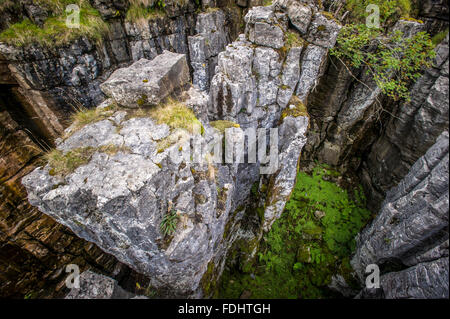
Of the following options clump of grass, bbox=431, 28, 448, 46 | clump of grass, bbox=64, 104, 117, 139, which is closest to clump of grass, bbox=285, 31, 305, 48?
clump of grass, bbox=431, 28, 448, 46

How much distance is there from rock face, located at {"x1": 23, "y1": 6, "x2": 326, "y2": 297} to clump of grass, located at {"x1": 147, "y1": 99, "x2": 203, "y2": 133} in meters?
0.19

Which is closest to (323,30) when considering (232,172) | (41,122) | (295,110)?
(295,110)

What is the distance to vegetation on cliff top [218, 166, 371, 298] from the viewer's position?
992 cm

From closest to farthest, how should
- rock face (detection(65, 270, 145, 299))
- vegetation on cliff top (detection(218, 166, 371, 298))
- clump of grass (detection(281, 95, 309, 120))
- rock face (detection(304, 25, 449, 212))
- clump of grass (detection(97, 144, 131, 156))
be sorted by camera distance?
1. clump of grass (detection(97, 144, 131, 156))
2. rock face (detection(65, 270, 145, 299))
3. rock face (detection(304, 25, 449, 212))
4. clump of grass (detection(281, 95, 309, 120))
5. vegetation on cliff top (detection(218, 166, 371, 298))

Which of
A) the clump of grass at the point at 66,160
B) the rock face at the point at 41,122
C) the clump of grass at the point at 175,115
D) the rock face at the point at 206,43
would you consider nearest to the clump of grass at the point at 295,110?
the clump of grass at the point at 175,115

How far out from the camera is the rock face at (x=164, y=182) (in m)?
4.39

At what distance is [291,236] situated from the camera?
11.3 metres

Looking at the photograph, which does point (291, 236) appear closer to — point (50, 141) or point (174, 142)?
point (174, 142)

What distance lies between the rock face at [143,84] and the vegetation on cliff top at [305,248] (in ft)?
31.2

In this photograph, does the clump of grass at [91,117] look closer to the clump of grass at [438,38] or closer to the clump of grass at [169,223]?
the clump of grass at [169,223]

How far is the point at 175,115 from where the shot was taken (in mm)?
5512

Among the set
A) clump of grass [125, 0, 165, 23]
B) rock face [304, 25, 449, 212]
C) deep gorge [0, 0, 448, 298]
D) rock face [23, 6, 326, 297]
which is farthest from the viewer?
clump of grass [125, 0, 165, 23]

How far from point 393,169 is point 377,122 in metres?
3.26

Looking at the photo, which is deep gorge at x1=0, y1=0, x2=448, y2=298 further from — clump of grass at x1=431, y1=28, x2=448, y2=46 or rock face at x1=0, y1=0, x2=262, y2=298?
clump of grass at x1=431, y1=28, x2=448, y2=46
